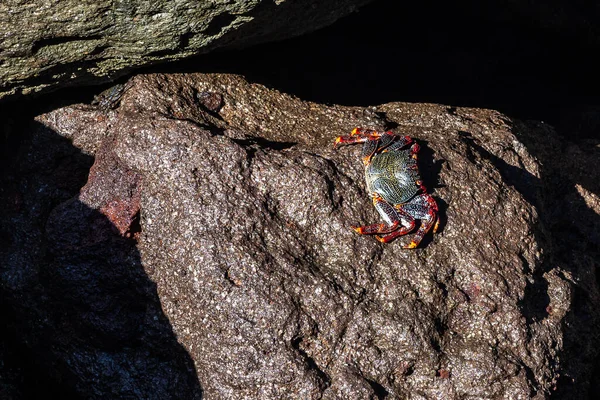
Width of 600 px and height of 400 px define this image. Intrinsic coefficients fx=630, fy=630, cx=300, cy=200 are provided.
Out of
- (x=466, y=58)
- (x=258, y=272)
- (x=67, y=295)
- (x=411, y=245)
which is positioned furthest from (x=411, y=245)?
(x=466, y=58)

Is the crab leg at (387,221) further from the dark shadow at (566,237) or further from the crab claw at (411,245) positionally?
the dark shadow at (566,237)

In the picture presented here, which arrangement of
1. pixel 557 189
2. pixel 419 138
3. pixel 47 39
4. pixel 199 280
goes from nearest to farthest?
pixel 199 280
pixel 47 39
pixel 419 138
pixel 557 189

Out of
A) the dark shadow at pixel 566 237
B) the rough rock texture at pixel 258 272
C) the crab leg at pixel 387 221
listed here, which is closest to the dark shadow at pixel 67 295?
the rough rock texture at pixel 258 272

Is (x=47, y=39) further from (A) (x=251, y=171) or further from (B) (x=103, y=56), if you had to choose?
(A) (x=251, y=171)

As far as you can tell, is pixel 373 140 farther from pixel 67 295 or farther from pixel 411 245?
pixel 67 295

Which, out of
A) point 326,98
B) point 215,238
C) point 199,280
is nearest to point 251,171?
point 215,238

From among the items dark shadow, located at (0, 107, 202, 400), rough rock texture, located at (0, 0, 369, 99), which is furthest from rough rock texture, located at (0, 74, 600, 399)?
rough rock texture, located at (0, 0, 369, 99)
